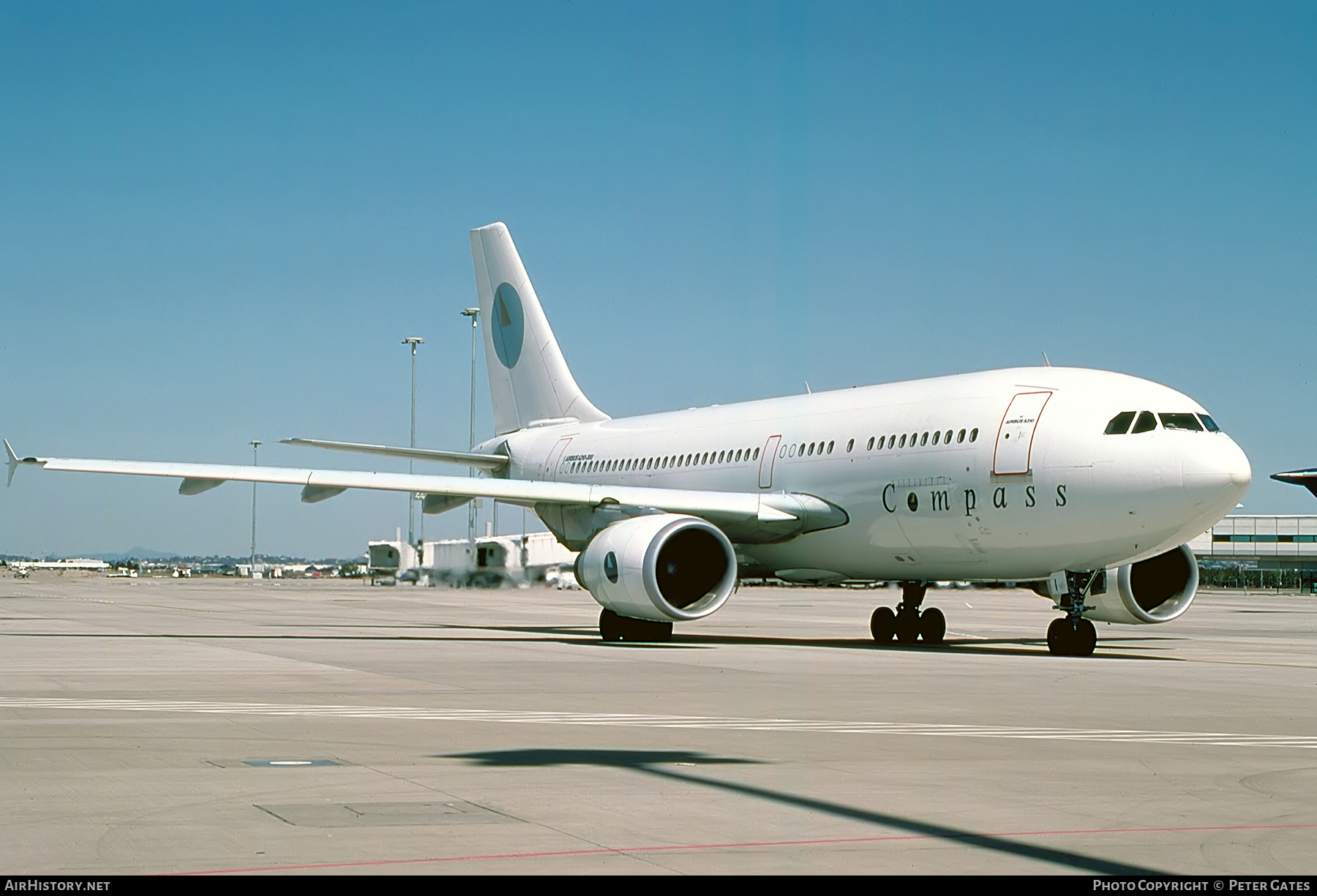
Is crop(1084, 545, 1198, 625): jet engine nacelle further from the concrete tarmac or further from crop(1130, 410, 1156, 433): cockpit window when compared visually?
crop(1130, 410, 1156, 433): cockpit window

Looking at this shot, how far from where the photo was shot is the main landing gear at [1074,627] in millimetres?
21219

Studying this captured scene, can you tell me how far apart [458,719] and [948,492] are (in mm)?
12106

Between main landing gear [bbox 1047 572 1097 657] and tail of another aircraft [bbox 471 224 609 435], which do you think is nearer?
main landing gear [bbox 1047 572 1097 657]

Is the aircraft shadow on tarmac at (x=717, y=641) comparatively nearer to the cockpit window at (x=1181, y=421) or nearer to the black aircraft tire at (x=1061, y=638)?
the black aircraft tire at (x=1061, y=638)

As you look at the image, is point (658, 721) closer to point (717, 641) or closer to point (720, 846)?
point (720, 846)

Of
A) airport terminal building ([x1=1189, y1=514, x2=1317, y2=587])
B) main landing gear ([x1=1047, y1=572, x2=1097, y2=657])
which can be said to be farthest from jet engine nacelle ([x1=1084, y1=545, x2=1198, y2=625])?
airport terminal building ([x1=1189, y1=514, x2=1317, y2=587])

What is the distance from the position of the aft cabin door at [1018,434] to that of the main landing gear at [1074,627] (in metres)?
1.85

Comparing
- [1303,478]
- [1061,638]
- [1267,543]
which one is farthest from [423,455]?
[1267,543]

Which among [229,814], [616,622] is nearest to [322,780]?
[229,814]

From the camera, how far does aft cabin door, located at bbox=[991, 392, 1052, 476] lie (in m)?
21.2

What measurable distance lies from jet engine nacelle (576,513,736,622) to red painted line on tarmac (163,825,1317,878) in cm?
1484

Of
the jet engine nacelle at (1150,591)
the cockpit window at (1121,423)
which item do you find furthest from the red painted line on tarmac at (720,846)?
the jet engine nacelle at (1150,591)

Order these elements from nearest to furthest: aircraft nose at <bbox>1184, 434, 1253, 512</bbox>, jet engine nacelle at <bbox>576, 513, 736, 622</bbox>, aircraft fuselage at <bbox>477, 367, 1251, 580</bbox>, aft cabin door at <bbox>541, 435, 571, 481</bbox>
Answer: aircraft nose at <bbox>1184, 434, 1253, 512</bbox> < aircraft fuselage at <bbox>477, 367, 1251, 580</bbox> < jet engine nacelle at <bbox>576, 513, 736, 622</bbox> < aft cabin door at <bbox>541, 435, 571, 481</bbox>

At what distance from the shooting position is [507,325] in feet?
116
